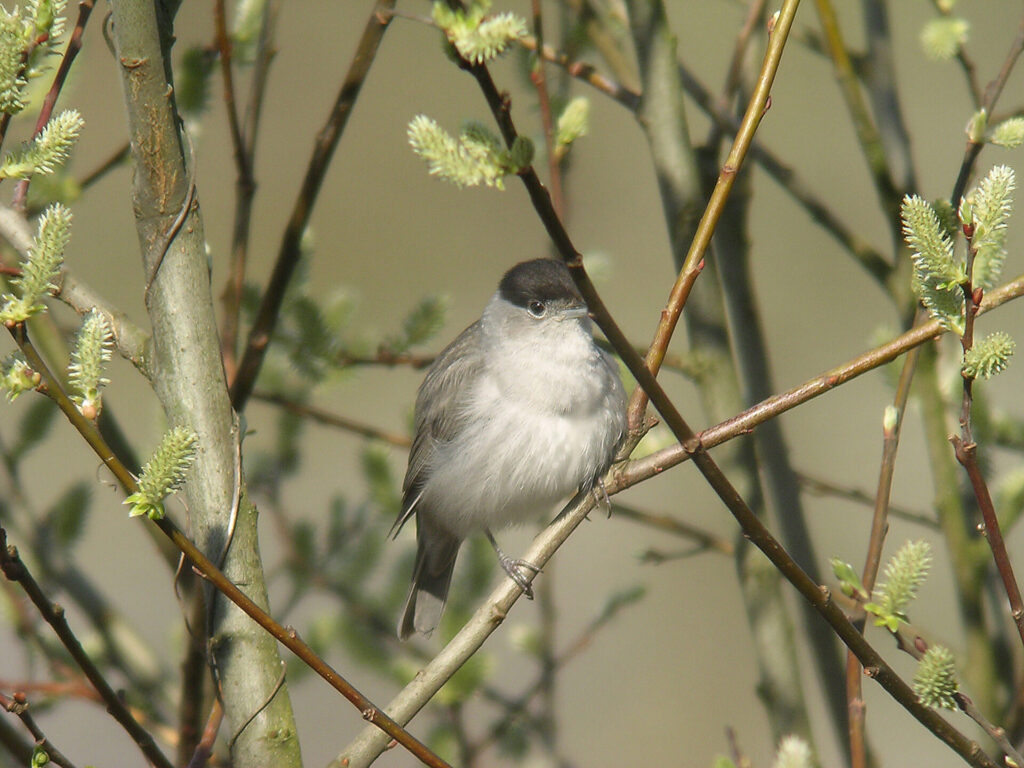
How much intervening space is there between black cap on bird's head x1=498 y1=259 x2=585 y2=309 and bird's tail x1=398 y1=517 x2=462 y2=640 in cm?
101

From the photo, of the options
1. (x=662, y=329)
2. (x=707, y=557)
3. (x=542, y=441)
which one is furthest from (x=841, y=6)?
(x=662, y=329)

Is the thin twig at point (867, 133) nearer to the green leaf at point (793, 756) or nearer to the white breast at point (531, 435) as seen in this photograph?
the white breast at point (531, 435)

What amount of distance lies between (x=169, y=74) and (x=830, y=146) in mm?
7419

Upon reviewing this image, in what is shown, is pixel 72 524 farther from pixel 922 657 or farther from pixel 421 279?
pixel 421 279

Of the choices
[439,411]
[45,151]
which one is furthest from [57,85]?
[439,411]

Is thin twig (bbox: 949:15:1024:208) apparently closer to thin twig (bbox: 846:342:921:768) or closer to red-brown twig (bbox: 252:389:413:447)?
thin twig (bbox: 846:342:921:768)

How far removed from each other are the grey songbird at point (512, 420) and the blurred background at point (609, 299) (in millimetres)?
727

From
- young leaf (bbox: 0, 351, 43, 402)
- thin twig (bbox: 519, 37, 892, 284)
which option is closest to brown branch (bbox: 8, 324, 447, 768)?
young leaf (bbox: 0, 351, 43, 402)

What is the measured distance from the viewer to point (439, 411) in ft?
13.2

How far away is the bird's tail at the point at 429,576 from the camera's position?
158 inches

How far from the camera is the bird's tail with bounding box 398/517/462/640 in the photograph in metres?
4.00

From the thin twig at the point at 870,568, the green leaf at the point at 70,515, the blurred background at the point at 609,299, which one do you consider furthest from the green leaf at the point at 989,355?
the blurred background at the point at 609,299

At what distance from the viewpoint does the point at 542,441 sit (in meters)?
3.62

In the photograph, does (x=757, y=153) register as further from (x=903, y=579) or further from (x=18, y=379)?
(x=18, y=379)
